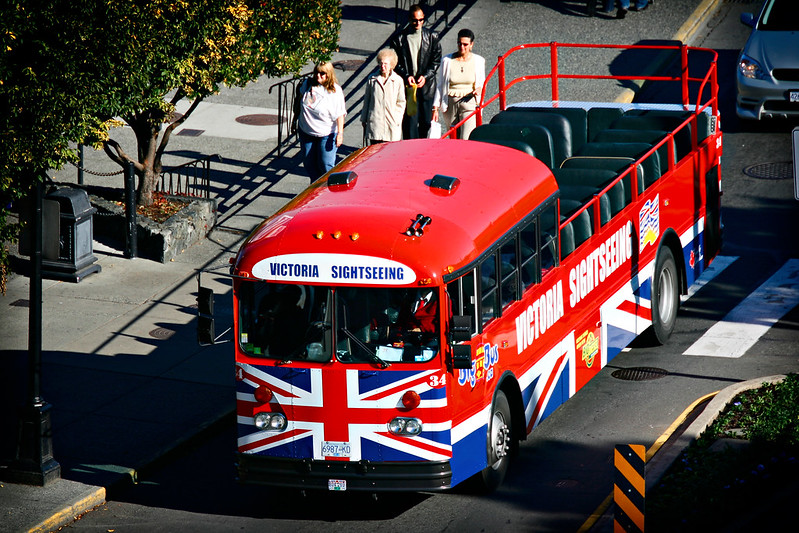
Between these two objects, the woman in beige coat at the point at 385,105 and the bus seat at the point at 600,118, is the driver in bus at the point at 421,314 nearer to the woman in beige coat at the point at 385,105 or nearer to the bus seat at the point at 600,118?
the bus seat at the point at 600,118

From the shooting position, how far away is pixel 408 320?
411 inches

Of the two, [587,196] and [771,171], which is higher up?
[587,196]

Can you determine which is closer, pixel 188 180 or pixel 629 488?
pixel 629 488

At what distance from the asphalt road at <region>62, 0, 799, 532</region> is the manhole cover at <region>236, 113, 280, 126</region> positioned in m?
8.92

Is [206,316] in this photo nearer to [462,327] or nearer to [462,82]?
[462,327]

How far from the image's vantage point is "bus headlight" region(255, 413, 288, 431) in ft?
35.1

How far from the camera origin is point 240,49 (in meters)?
16.8

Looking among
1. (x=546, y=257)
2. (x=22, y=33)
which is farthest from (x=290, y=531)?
(x=22, y=33)

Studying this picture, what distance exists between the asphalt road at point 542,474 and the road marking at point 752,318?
4.3 inches

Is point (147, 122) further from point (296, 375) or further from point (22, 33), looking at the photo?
point (296, 375)

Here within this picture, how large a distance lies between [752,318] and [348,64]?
11271mm

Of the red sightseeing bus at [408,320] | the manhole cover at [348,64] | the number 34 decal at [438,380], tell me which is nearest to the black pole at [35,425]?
the red sightseeing bus at [408,320]

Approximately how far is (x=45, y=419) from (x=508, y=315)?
4210mm

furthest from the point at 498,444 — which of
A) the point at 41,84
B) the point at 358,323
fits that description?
the point at 41,84
